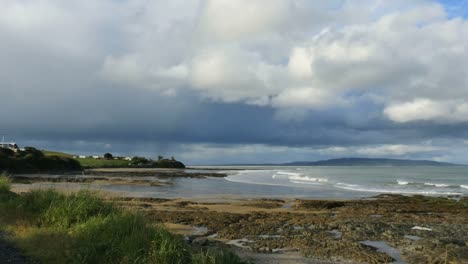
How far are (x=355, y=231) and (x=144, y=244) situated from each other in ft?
35.1

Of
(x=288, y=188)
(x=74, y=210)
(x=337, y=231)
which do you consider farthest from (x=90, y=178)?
(x=74, y=210)

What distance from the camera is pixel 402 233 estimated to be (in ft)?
61.1

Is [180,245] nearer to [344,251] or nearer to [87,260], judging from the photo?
[87,260]

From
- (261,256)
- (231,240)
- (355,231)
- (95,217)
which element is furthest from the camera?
(355,231)

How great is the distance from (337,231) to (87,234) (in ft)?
35.6

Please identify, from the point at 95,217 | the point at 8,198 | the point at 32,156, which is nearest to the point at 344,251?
the point at 95,217

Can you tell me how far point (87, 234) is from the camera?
457 inches

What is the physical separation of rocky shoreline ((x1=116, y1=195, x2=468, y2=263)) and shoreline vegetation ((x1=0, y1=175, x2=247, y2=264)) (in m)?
3.08

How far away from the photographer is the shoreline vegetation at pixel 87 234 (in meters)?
9.98

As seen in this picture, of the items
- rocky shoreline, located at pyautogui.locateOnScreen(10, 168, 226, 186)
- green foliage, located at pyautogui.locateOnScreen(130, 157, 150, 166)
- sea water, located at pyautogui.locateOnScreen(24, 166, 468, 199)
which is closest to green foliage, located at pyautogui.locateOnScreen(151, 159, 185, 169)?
green foliage, located at pyautogui.locateOnScreen(130, 157, 150, 166)

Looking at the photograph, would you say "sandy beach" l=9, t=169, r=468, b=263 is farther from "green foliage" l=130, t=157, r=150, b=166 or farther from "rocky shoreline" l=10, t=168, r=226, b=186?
"green foliage" l=130, t=157, r=150, b=166

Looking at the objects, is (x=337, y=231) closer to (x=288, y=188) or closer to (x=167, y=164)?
(x=288, y=188)

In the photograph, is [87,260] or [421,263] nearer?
[87,260]

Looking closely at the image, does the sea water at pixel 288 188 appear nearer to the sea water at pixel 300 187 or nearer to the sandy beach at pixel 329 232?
the sea water at pixel 300 187
